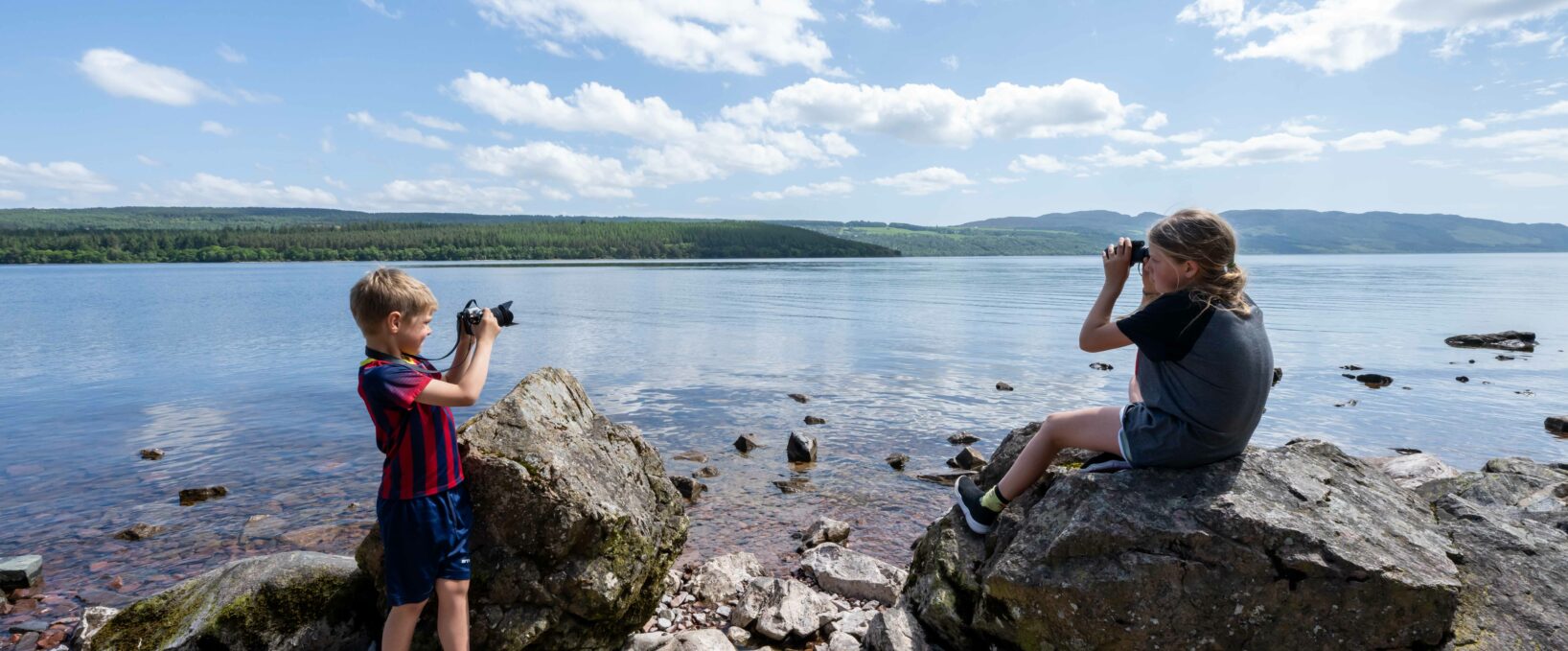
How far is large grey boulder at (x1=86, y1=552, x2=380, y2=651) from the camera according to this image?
6.67 meters

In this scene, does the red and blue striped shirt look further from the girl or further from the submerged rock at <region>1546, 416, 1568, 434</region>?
the submerged rock at <region>1546, 416, 1568, 434</region>

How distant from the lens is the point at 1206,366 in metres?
5.55

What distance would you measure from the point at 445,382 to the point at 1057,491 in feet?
15.2

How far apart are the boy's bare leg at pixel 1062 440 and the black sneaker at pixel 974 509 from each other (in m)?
0.23

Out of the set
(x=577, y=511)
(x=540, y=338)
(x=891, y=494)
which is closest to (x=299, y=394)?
(x=540, y=338)

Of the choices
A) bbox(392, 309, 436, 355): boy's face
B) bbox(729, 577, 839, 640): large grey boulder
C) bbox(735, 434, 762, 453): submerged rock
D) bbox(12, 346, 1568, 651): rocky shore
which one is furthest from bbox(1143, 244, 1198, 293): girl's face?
bbox(735, 434, 762, 453): submerged rock

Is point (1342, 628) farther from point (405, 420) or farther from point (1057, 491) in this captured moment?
point (405, 420)

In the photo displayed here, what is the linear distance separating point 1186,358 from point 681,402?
1920 centimetres

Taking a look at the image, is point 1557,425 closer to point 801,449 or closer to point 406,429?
point 801,449

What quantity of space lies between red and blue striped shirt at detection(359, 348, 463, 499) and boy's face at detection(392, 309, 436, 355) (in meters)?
0.10

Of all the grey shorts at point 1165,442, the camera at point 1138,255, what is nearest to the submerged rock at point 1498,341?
the camera at point 1138,255

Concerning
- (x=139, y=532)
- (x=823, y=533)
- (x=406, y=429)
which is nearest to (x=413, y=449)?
(x=406, y=429)

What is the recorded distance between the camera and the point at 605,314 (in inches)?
2141

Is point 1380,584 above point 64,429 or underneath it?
above
